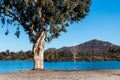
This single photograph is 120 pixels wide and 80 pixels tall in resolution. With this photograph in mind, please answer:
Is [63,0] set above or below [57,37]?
above

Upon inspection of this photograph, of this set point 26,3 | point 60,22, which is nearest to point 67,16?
point 60,22

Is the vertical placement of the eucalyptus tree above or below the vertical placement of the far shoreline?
above

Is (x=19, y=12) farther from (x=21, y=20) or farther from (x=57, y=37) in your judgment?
(x=57, y=37)

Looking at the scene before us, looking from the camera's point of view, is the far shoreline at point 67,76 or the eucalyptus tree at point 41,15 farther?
the eucalyptus tree at point 41,15

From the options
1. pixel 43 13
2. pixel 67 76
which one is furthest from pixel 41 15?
pixel 67 76

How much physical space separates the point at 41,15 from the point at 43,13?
0.43 m

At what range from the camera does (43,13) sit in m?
48.2

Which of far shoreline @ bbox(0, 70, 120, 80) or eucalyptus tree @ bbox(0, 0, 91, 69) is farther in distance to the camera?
eucalyptus tree @ bbox(0, 0, 91, 69)

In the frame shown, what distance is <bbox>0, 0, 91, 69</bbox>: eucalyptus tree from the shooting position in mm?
47750

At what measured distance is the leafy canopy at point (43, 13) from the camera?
47.7 meters

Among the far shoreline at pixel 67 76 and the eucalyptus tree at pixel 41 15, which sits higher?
the eucalyptus tree at pixel 41 15

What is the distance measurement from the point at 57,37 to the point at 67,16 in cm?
318

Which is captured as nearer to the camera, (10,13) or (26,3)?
(26,3)

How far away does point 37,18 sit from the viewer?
A: 162 ft
